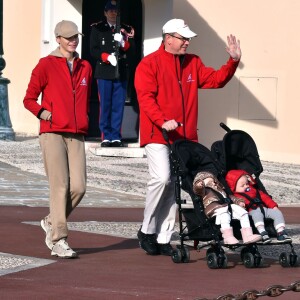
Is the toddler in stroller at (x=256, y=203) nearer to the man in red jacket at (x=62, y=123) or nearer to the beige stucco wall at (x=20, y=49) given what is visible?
the man in red jacket at (x=62, y=123)

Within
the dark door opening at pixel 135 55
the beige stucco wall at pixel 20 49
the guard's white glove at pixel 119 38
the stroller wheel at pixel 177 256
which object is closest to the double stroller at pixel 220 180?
the stroller wheel at pixel 177 256

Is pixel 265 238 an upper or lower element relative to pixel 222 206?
lower

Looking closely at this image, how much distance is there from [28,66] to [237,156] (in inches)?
496

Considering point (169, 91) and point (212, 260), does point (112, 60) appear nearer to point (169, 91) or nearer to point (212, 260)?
point (169, 91)

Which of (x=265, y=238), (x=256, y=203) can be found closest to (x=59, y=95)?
(x=256, y=203)

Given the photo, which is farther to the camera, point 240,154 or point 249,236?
point 240,154

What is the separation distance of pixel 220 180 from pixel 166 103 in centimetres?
83

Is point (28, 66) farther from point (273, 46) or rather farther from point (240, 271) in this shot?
point (240, 271)

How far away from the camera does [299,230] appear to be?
13750mm

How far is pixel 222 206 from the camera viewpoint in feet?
36.1

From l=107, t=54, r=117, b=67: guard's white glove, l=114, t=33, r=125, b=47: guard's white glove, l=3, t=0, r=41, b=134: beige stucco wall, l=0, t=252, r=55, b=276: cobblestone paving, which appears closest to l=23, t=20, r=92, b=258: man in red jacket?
l=0, t=252, r=55, b=276: cobblestone paving

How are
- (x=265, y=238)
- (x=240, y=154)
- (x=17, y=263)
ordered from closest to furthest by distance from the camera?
(x=17, y=263) → (x=265, y=238) → (x=240, y=154)

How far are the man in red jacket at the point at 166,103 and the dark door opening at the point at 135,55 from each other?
32.3 ft

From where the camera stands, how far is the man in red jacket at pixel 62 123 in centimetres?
1130
